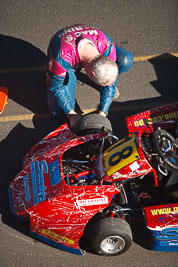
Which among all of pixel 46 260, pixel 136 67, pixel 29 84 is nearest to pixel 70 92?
pixel 29 84

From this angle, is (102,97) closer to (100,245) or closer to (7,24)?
(100,245)

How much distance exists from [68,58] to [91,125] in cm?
100

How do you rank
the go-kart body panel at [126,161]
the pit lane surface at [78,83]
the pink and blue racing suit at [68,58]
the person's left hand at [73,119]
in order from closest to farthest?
the go-kart body panel at [126,161] → the pit lane surface at [78,83] → the pink and blue racing suit at [68,58] → the person's left hand at [73,119]

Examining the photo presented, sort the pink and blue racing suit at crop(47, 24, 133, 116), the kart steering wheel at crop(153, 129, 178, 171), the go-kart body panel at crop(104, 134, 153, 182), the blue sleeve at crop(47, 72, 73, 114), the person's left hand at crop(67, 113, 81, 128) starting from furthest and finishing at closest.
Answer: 1. the person's left hand at crop(67, 113, 81, 128)
2. the blue sleeve at crop(47, 72, 73, 114)
3. the pink and blue racing suit at crop(47, 24, 133, 116)
4. the go-kart body panel at crop(104, 134, 153, 182)
5. the kart steering wheel at crop(153, 129, 178, 171)

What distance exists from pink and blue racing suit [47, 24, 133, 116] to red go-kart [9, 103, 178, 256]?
68cm

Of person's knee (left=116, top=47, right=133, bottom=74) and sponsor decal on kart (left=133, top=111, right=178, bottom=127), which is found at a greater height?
person's knee (left=116, top=47, right=133, bottom=74)

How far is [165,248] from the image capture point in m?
4.27

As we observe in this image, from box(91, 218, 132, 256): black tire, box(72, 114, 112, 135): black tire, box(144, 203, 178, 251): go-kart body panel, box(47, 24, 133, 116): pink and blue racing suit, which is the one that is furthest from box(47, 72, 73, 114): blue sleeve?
box(144, 203, 178, 251): go-kart body panel

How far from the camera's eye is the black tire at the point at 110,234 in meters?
3.99

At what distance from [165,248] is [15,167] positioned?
250cm

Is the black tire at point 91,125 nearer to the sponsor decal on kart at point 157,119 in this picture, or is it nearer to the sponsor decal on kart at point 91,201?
the sponsor decal on kart at point 157,119

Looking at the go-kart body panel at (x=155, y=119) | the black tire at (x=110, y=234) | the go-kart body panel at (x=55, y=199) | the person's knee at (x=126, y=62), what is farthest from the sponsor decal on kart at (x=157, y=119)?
the black tire at (x=110, y=234)

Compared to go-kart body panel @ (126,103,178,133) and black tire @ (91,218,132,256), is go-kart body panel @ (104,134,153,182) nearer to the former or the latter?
black tire @ (91,218,132,256)

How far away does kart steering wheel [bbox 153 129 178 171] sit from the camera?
3.78m
